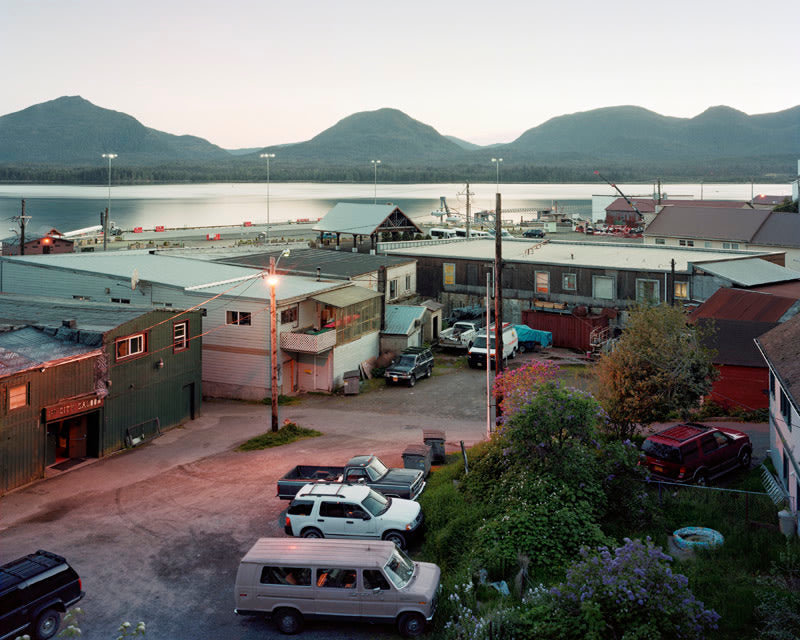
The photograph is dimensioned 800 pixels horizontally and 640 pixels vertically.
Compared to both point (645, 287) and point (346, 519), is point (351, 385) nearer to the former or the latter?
point (346, 519)

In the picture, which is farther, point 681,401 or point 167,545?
point 681,401

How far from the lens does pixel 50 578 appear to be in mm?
13766

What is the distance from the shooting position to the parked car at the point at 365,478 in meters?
19.6

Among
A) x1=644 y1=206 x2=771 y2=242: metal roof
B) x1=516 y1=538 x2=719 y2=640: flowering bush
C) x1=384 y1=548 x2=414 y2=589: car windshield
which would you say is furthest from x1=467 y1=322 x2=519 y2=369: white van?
x1=644 y1=206 x2=771 y2=242: metal roof

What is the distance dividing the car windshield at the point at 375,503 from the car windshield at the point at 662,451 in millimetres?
8207

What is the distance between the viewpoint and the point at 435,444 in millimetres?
24047

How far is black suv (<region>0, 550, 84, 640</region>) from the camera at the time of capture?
1305cm

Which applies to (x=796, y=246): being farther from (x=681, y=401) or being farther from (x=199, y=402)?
(x=199, y=402)

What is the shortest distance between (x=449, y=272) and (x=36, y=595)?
4023 centimetres

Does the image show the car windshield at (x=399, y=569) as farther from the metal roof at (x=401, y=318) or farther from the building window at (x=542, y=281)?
the building window at (x=542, y=281)

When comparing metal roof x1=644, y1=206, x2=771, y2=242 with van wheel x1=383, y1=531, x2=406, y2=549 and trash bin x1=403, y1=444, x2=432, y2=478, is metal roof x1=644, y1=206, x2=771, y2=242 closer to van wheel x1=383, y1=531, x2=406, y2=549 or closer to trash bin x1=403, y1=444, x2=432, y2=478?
trash bin x1=403, y1=444, x2=432, y2=478

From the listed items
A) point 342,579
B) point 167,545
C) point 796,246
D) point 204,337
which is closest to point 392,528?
point 342,579

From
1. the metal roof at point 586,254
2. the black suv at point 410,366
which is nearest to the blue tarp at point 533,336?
the metal roof at point 586,254

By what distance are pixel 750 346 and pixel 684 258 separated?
19388mm
